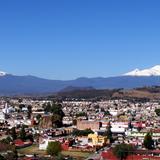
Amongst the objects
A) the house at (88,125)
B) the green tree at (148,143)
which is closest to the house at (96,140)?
the green tree at (148,143)

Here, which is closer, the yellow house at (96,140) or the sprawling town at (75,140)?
the sprawling town at (75,140)

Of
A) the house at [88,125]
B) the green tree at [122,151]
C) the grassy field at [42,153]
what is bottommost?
the grassy field at [42,153]

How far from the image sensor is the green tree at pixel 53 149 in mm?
28531

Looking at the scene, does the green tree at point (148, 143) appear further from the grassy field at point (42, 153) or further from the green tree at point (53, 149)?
the green tree at point (53, 149)

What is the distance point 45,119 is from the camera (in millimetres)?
44625

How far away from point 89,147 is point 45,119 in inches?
513

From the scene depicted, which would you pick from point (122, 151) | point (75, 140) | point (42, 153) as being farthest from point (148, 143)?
point (42, 153)

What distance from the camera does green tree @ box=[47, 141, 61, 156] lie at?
2853 centimetres

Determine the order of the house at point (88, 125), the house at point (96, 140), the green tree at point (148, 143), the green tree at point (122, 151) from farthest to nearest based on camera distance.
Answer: the house at point (88, 125) < the house at point (96, 140) < the green tree at point (148, 143) < the green tree at point (122, 151)

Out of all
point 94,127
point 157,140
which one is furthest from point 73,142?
point 94,127

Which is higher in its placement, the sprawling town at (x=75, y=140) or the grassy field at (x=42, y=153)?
the sprawling town at (x=75, y=140)

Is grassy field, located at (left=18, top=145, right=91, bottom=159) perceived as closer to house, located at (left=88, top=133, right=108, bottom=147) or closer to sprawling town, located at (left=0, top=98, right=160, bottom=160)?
sprawling town, located at (left=0, top=98, right=160, bottom=160)

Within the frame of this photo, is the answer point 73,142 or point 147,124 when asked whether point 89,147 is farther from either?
point 147,124

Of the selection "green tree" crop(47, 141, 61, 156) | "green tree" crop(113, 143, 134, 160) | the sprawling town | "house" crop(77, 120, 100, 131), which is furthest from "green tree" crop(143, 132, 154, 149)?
"house" crop(77, 120, 100, 131)
